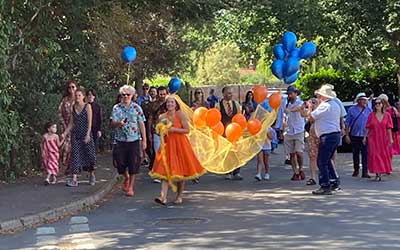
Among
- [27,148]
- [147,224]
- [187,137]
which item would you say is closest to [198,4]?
[27,148]

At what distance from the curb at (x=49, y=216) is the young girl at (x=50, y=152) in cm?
148

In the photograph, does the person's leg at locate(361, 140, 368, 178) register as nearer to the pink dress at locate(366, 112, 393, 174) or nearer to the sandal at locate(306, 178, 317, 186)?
the pink dress at locate(366, 112, 393, 174)

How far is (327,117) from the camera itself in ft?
41.9

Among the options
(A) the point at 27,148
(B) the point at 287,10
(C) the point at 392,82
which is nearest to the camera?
(A) the point at 27,148

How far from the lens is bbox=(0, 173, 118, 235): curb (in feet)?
33.6

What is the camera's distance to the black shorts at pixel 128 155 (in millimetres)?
12938

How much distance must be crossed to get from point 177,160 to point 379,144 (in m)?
5.14

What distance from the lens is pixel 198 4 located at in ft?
63.8

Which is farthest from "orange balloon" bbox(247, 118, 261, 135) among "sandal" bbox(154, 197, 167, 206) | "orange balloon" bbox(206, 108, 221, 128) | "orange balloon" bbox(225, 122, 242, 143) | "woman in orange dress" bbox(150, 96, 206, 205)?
"sandal" bbox(154, 197, 167, 206)

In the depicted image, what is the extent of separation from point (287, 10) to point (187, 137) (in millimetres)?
14103

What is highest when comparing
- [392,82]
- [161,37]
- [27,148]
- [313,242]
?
[161,37]

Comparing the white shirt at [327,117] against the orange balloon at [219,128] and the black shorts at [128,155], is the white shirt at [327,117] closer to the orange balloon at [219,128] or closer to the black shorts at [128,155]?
the orange balloon at [219,128]

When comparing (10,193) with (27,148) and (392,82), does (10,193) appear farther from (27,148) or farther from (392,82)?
(392,82)

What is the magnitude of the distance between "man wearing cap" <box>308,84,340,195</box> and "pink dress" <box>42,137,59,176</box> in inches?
192
